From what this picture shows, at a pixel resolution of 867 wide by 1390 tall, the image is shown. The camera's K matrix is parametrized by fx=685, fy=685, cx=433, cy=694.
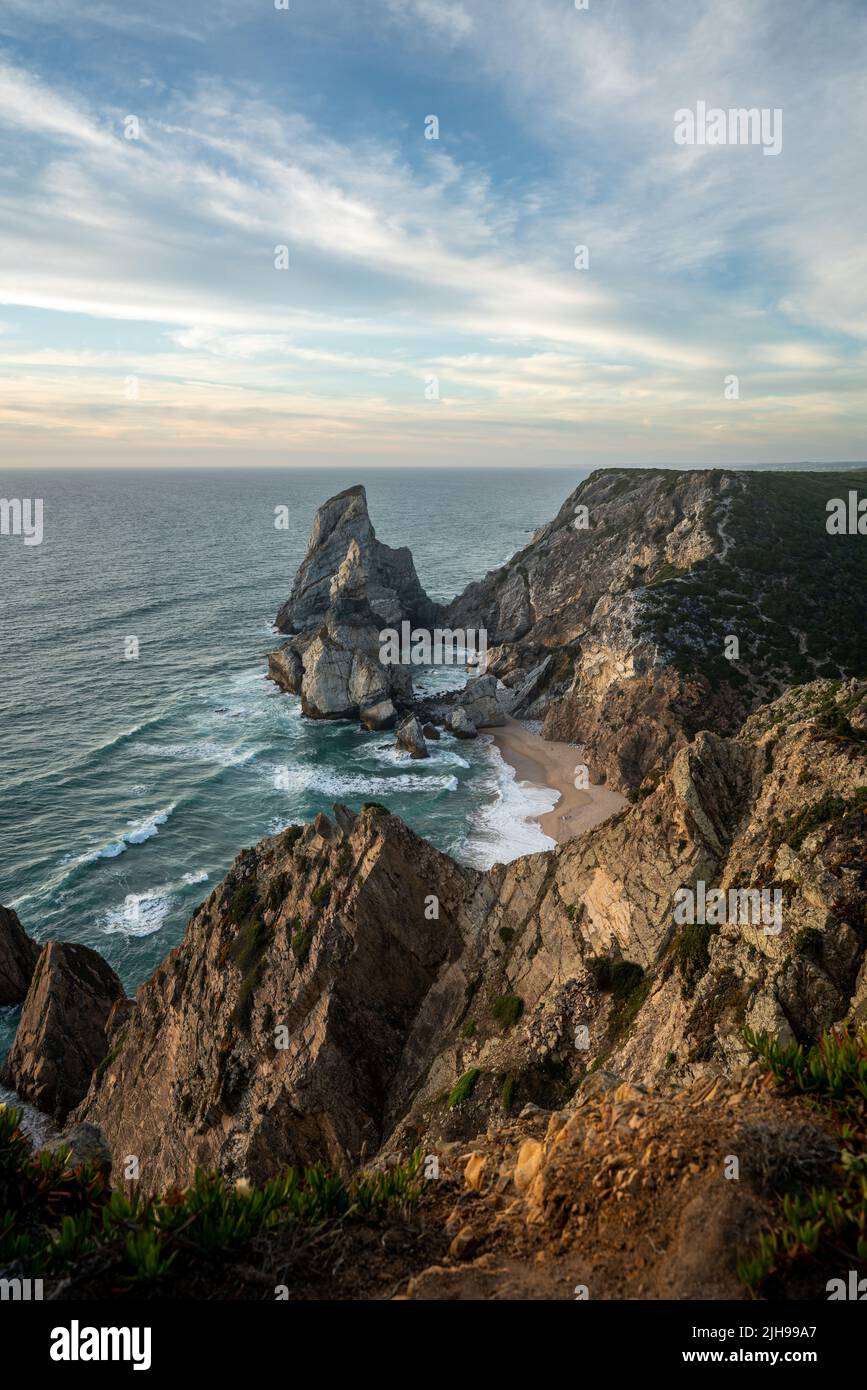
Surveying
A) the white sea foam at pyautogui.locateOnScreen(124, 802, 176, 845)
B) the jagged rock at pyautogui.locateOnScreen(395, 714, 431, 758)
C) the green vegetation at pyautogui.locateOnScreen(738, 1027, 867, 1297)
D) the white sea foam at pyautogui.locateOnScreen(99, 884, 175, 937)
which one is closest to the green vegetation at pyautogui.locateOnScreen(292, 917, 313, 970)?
the green vegetation at pyautogui.locateOnScreen(738, 1027, 867, 1297)

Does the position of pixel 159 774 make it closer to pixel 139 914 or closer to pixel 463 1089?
pixel 139 914

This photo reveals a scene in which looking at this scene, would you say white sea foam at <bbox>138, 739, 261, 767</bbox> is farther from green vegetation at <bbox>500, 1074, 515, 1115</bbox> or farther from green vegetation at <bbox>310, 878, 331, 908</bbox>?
green vegetation at <bbox>500, 1074, 515, 1115</bbox>

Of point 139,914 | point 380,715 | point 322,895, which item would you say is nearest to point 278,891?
point 322,895

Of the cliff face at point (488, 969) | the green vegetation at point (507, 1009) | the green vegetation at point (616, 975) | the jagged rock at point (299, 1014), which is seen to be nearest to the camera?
the cliff face at point (488, 969)

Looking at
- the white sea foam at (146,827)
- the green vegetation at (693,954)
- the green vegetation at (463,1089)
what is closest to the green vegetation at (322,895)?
the green vegetation at (463,1089)

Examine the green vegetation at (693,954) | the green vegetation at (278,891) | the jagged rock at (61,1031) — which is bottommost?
the jagged rock at (61,1031)

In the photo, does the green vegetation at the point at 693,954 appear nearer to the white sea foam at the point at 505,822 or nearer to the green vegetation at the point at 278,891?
the green vegetation at the point at 278,891
